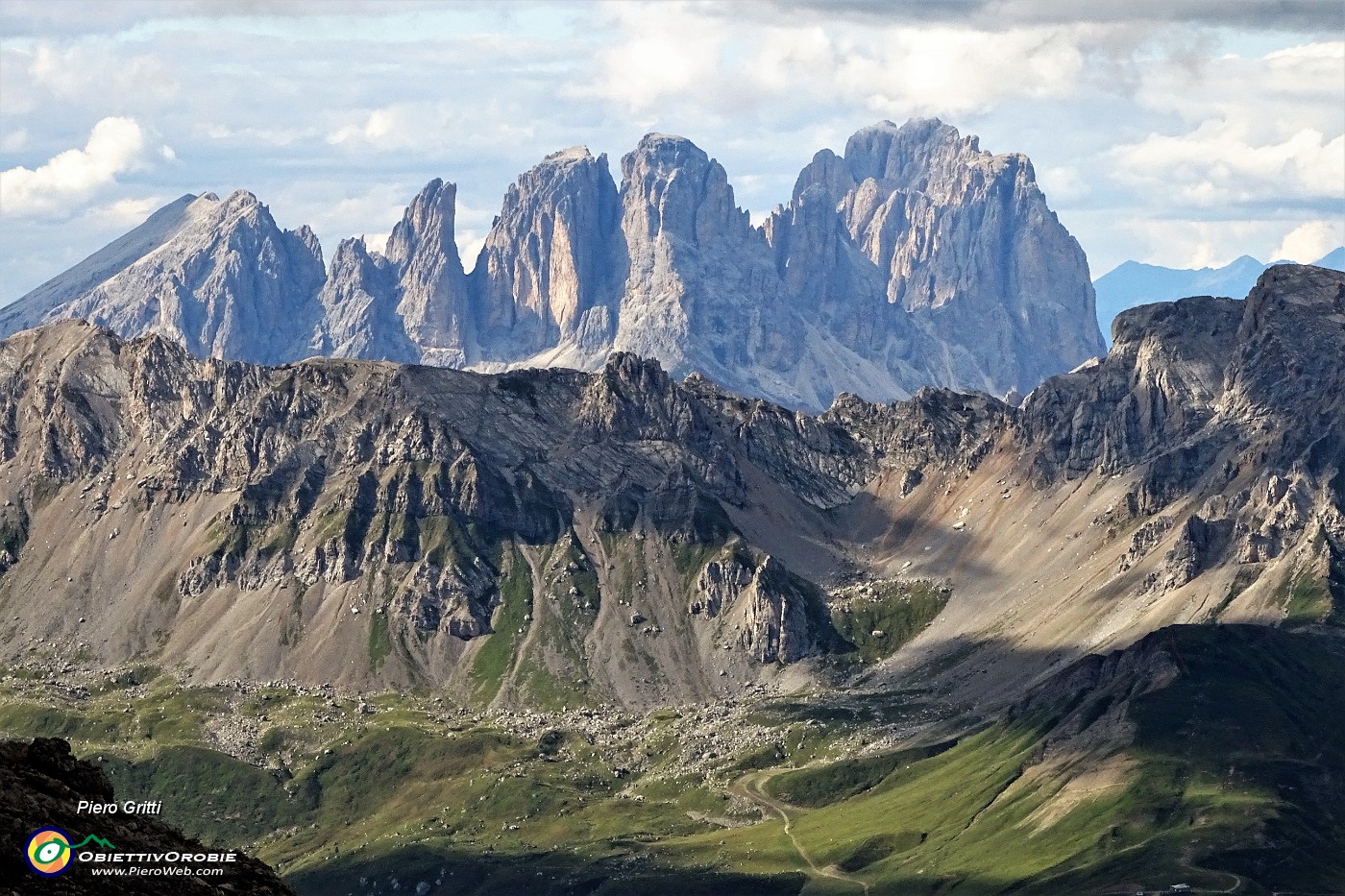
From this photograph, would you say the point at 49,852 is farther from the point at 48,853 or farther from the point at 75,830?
the point at 75,830

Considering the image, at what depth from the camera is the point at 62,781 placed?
4173 inches

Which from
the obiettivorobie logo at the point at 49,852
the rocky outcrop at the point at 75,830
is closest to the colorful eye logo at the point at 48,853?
the obiettivorobie logo at the point at 49,852

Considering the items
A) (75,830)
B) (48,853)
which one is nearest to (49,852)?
(48,853)

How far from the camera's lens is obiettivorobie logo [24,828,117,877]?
9350cm

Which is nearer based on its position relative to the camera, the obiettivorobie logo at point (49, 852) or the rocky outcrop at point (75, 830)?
the obiettivorobie logo at point (49, 852)

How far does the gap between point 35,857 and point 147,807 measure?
10.3 metres

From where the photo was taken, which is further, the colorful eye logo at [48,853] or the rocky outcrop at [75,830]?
the rocky outcrop at [75,830]

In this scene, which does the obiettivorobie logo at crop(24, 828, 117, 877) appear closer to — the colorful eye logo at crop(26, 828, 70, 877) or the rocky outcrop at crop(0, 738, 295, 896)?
the colorful eye logo at crop(26, 828, 70, 877)

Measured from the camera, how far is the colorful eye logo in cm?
9350

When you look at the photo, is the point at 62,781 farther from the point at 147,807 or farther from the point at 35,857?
the point at 35,857

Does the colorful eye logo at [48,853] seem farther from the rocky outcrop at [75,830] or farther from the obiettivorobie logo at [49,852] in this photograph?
the rocky outcrop at [75,830]

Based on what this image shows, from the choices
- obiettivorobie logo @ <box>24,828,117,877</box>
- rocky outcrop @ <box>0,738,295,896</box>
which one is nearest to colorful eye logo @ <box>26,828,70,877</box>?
obiettivorobie logo @ <box>24,828,117,877</box>

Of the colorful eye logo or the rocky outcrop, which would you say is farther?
the rocky outcrop

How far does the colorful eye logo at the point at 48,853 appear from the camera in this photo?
9350 cm
